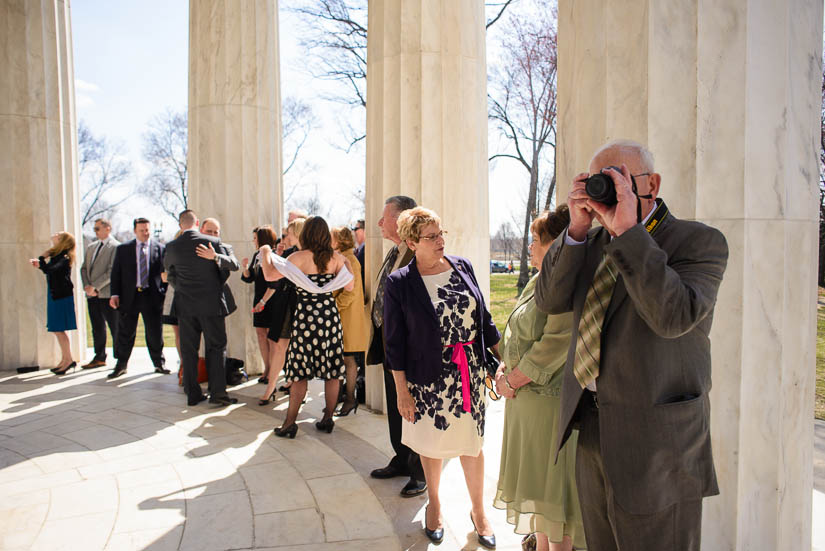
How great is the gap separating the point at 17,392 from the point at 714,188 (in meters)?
8.84

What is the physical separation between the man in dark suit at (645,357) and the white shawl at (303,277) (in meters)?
3.68

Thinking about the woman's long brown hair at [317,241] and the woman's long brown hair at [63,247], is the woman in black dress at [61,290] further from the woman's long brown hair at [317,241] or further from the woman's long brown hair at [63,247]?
the woman's long brown hair at [317,241]

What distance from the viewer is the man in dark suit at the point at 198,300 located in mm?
6746

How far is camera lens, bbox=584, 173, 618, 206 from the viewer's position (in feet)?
5.81

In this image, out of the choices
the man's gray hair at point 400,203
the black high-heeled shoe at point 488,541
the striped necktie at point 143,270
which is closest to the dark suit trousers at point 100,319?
the striped necktie at point 143,270

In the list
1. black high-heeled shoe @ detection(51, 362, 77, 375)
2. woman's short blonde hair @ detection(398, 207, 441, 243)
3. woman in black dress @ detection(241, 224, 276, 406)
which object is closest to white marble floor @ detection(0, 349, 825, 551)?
woman in black dress @ detection(241, 224, 276, 406)

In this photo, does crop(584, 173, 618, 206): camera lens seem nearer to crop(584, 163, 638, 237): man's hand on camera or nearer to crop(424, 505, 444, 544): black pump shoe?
crop(584, 163, 638, 237): man's hand on camera

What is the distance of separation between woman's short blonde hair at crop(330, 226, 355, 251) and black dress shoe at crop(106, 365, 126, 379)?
4689mm

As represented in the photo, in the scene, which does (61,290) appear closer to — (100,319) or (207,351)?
(100,319)

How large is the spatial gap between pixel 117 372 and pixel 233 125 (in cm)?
428

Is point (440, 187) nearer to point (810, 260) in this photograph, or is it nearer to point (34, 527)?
point (810, 260)

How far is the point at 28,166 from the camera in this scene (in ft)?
29.6

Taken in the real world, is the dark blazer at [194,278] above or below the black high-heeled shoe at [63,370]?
above

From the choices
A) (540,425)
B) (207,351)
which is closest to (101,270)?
(207,351)
